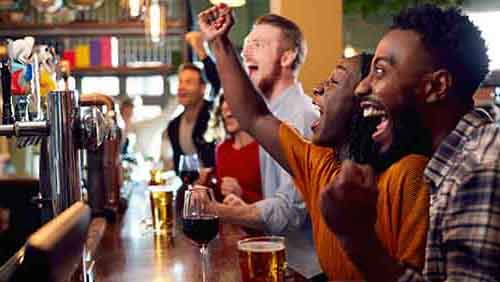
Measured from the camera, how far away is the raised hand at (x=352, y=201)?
1.24 metres

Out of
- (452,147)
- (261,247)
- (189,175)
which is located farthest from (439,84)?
(189,175)

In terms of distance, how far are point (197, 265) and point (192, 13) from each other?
19.3 feet

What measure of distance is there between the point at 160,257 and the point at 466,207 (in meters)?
1.10

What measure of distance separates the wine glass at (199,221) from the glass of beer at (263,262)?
0.22 meters

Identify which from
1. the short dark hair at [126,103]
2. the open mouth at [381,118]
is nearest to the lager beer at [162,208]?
the open mouth at [381,118]

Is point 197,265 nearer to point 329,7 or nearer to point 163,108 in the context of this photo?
point 329,7

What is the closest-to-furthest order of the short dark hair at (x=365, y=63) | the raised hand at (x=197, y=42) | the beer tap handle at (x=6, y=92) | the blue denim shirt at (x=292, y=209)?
the beer tap handle at (x=6, y=92)
the short dark hair at (x=365, y=63)
the blue denim shirt at (x=292, y=209)
the raised hand at (x=197, y=42)

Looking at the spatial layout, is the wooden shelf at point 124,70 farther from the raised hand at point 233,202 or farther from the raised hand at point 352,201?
the raised hand at point 352,201

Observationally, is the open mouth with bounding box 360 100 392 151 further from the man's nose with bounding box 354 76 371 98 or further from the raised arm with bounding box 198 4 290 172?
the raised arm with bounding box 198 4 290 172

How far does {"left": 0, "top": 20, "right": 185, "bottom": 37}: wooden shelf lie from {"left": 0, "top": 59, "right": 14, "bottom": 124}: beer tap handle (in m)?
5.69

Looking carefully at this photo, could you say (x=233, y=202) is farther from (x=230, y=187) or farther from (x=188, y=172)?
(x=188, y=172)

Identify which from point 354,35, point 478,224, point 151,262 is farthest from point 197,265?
point 354,35

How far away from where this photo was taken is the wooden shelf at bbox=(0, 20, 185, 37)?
7.52m

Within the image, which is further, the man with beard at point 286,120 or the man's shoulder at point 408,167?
the man with beard at point 286,120
